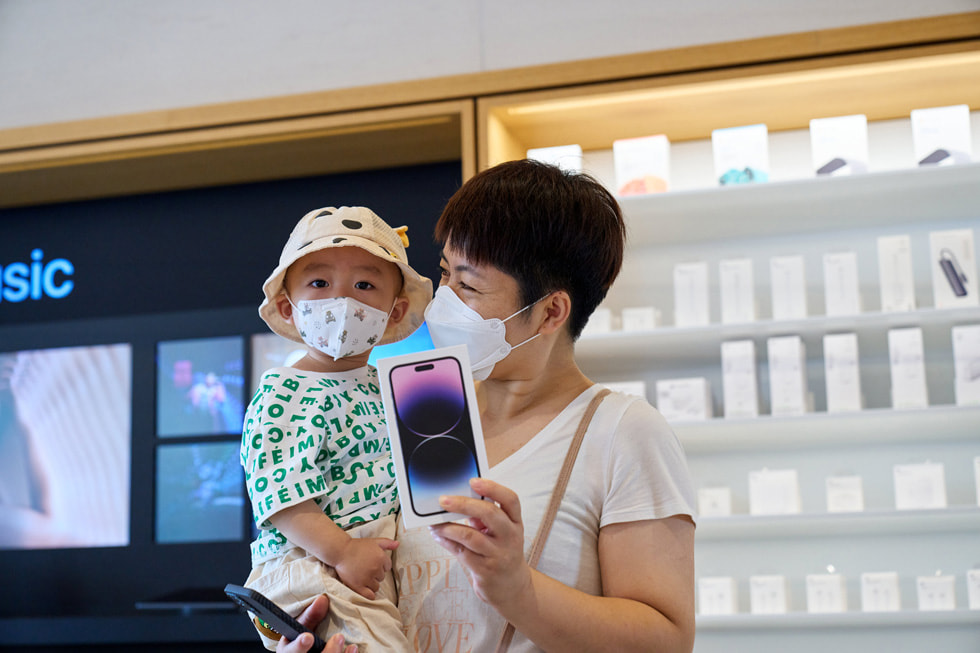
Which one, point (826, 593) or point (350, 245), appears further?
point (826, 593)

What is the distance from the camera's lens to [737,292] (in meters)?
3.06

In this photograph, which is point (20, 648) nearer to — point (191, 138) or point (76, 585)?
point (76, 585)

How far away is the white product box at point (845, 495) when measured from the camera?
295 centimetres

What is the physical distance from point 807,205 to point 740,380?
2.21 feet

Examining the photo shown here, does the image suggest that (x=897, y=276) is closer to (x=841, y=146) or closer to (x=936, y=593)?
(x=841, y=146)

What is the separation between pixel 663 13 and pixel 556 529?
8.00 ft

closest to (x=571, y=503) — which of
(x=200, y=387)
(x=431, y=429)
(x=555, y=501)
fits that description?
(x=555, y=501)

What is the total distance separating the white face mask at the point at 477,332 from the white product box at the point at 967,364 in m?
2.02

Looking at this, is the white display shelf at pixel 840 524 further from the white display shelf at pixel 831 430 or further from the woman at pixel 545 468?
the woman at pixel 545 468

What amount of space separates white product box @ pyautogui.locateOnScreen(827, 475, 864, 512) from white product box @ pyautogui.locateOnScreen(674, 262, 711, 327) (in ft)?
2.17

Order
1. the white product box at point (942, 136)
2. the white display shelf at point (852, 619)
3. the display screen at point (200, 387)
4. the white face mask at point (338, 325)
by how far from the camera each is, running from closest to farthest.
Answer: the white face mask at point (338, 325), the white display shelf at point (852, 619), the white product box at point (942, 136), the display screen at point (200, 387)

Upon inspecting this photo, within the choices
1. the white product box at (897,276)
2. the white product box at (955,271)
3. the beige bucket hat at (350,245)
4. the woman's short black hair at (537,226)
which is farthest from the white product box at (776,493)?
the woman's short black hair at (537,226)

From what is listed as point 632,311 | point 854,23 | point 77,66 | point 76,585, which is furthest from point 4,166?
point 854,23

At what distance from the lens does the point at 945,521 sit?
2969 millimetres
